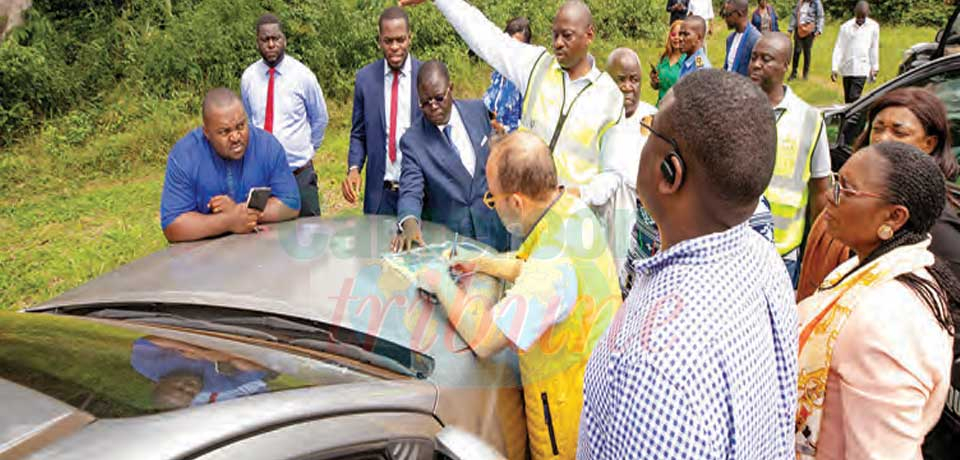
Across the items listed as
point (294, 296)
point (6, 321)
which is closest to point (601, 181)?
point (294, 296)

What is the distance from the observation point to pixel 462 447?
4.91 feet

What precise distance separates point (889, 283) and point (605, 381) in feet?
3.67

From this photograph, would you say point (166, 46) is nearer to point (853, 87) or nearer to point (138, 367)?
point (853, 87)

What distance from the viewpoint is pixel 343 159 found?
785cm

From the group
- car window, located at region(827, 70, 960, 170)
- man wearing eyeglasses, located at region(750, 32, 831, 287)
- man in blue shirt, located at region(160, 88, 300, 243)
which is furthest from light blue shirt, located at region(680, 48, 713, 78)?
man in blue shirt, located at region(160, 88, 300, 243)

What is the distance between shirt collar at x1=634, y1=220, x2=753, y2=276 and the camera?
1.24m

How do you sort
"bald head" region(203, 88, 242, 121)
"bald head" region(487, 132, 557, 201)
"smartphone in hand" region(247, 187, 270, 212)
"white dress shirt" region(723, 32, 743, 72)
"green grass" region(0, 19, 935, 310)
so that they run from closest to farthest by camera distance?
1. "bald head" region(487, 132, 557, 201)
2. "smartphone in hand" region(247, 187, 270, 212)
3. "bald head" region(203, 88, 242, 121)
4. "green grass" region(0, 19, 935, 310)
5. "white dress shirt" region(723, 32, 743, 72)

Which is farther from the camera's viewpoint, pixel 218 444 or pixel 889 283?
pixel 889 283

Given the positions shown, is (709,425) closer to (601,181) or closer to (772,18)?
(601,181)

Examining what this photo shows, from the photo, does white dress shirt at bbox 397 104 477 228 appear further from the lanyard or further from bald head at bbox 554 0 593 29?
bald head at bbox 554 0 593 29

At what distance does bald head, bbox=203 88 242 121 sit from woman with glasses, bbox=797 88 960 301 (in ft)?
8.13

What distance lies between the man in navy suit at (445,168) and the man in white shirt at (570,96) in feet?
0.99

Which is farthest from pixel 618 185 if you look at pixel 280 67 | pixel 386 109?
pixel 280 67

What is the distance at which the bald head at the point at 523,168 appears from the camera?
2.14 meters
